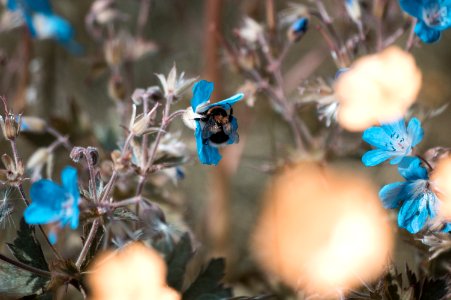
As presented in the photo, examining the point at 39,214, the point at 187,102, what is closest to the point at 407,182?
the point at 39,214

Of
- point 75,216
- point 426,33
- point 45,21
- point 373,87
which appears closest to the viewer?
point 75,216

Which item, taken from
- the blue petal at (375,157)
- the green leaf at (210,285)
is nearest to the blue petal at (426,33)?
the blue petal at (375,157)

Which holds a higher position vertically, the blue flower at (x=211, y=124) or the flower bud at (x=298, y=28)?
the flower bud at (x=298, y=28)

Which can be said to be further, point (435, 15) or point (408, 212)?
point (435, 15)

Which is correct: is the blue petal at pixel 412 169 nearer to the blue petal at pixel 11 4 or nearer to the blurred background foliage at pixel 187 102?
the blurred background foliage at pixel 187 102

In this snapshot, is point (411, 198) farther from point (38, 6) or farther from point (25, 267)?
point (38, 6)

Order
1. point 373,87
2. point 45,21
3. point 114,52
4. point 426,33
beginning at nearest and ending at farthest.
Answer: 1. point 426,33
2. point 373,87
3. point 114,52
4. point 45,21

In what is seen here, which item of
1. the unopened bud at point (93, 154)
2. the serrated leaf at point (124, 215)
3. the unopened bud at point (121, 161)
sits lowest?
the serrated leaf at point (124, 215)

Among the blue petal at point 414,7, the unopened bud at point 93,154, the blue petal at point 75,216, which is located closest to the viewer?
the blue petal at point 75,216

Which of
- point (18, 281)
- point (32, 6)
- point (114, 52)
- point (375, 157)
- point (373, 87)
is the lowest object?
point (18, 281)
